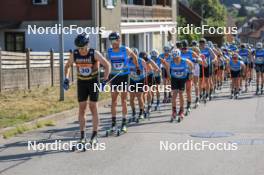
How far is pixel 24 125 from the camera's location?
1437 centimetres

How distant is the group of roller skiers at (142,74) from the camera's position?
11.8 metres

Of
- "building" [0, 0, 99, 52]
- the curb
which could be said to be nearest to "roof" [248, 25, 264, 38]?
"building" [0, 0, 99, 52]

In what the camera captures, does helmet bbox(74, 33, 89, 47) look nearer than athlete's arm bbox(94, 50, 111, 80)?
Yes

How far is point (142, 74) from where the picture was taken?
16266 millimetres

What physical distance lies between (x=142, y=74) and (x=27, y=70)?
26.4ft

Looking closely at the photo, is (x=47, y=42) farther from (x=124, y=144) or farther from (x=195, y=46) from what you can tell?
(x=124, y=144)

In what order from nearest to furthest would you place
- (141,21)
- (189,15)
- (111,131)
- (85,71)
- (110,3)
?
(85,71), (111,131), (110,3), (141,21), (189,15)

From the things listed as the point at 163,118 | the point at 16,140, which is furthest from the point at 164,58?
the point at 16,140

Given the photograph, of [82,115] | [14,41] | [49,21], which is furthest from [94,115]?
[14,41]

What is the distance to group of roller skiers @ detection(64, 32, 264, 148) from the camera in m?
11.8


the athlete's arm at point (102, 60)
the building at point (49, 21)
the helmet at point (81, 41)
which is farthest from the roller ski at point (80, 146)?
the building at point (49, 21)

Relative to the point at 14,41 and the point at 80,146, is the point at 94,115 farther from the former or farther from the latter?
the point at 14,41

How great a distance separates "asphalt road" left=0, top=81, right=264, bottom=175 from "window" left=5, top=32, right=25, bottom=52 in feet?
62.7

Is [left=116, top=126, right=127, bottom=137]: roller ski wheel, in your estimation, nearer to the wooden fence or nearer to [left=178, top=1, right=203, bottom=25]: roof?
the wooden fence
